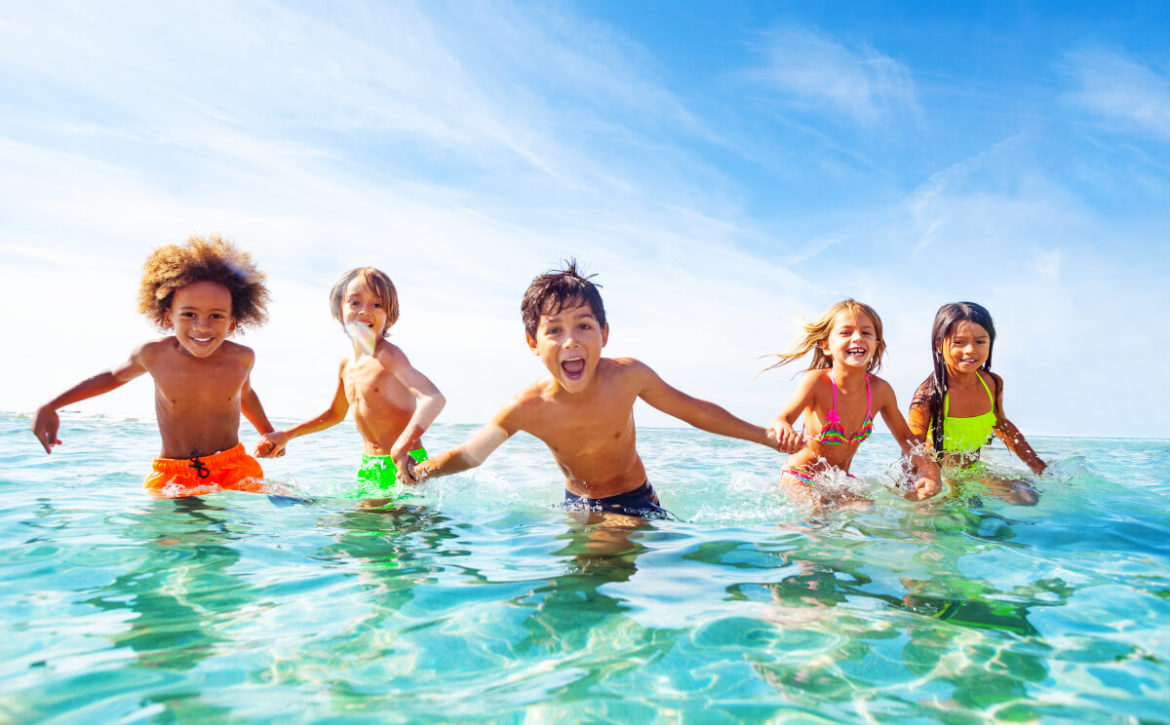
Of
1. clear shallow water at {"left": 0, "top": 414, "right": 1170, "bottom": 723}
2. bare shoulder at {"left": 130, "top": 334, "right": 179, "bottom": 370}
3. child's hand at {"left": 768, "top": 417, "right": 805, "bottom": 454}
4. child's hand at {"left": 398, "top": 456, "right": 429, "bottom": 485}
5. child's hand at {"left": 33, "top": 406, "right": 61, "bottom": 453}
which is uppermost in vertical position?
bare shoulder at {"left": 130, "top": 334, "right": 179, "bottom": 370}

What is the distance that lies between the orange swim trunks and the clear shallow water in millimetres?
131

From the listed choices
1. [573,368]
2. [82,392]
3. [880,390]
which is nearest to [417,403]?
[573,368]

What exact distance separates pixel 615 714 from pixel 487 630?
79cm

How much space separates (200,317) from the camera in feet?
18.0

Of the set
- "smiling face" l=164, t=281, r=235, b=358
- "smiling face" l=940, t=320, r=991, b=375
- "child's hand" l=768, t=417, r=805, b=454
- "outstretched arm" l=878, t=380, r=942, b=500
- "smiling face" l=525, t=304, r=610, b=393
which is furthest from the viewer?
"smiling face" l=940, t=320, r=991, b=375

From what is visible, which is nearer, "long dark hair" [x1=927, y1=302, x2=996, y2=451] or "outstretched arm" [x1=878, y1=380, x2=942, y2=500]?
"outstretched arm" [x1=878, y1=380, x2=942, y2=500]

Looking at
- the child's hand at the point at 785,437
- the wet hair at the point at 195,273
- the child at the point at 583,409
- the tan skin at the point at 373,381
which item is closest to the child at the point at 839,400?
the child's hand at the point at 785,437

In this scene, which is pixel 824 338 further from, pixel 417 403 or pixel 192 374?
pixel 192 374

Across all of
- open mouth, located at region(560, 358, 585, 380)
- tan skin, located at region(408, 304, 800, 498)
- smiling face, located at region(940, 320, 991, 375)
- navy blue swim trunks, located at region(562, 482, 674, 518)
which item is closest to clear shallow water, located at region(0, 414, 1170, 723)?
navy blue swim trunks, located at region(562, 482, 674, 518)

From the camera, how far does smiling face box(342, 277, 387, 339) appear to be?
5.90 metres

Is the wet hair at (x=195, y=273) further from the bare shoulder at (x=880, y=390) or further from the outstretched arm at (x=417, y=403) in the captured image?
the bare shoulder at (x=880, y=390)

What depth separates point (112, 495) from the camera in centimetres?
588

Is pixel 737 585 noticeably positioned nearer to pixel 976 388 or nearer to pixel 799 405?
pixel 799 405

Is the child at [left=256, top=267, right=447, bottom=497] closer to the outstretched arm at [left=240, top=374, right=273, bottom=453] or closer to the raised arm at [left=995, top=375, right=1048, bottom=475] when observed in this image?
the outstretched arm at [left=240, top=374, right=273, bottom=453]
